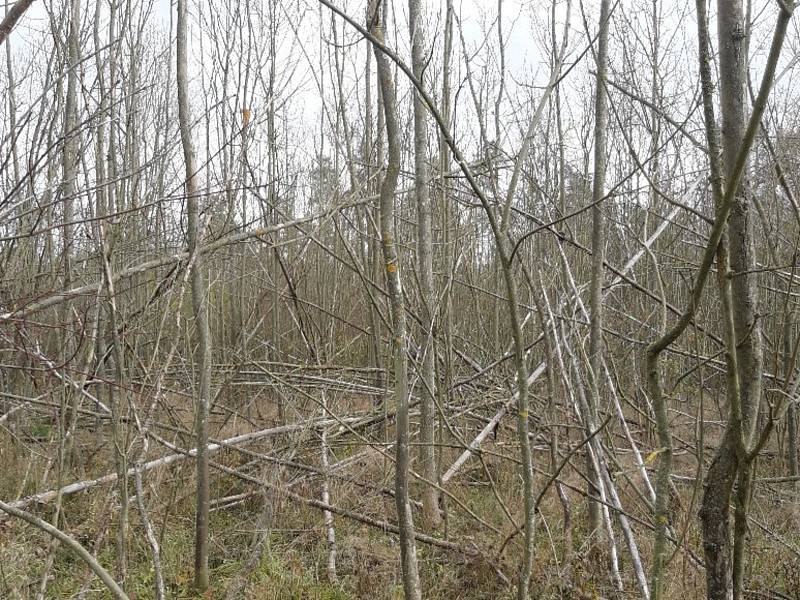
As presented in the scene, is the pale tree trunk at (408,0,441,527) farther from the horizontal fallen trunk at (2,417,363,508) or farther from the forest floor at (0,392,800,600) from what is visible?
the horizontal fallen trunk at (2,417,363,508)

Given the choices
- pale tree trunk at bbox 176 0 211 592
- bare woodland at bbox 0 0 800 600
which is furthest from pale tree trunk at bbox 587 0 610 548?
pale tree trunk at bbox 176 0 211 592

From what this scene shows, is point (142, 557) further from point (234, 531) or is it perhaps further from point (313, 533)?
point (313, 533)

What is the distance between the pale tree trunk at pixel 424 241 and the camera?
11.9 ft

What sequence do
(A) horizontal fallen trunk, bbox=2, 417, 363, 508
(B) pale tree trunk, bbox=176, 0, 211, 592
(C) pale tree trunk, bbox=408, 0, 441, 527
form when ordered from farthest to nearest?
(A) horizontal fallen trunk, bbox=2, 417, 363, 508 → (C) pale tree trunk, bbox=408, 0, 441, 527 → (B) pale tree trunk, bbox=176, 0, 211, 592

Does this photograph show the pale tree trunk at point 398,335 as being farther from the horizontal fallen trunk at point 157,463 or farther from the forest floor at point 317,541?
the horizontal fallen trunk at point 157,463

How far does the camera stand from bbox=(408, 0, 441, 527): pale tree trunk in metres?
3.63

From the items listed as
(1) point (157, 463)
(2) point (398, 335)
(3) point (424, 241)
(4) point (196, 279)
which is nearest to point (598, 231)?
(3) point (424, 241)

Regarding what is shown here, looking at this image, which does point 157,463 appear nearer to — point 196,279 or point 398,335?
point 196,279

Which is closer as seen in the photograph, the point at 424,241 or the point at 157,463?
the point at 424,241

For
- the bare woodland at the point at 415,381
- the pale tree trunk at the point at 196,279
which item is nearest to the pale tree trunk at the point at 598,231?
the bare woodland at the point at 415,381

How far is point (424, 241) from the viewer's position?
13.1 ft

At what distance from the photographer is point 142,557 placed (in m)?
4.24

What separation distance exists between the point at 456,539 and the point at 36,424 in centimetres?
464

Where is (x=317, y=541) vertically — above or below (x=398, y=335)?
below
